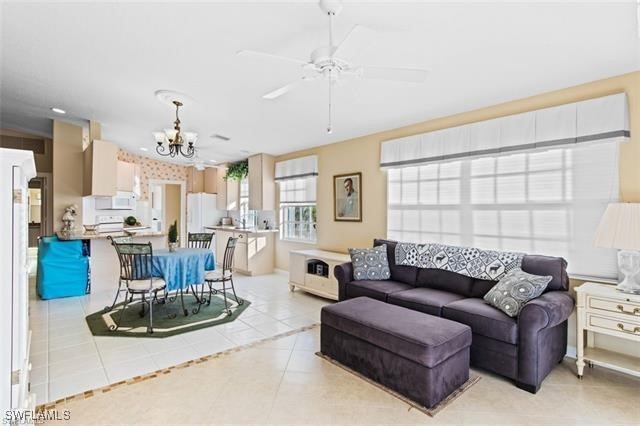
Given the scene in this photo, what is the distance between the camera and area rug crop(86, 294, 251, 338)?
139 inches

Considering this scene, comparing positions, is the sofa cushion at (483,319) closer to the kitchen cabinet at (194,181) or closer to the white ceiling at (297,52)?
the white ceiling at (297,52)

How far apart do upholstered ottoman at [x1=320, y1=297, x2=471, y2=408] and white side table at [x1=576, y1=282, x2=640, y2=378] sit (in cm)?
96

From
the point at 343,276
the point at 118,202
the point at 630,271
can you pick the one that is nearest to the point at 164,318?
the point at 343,276

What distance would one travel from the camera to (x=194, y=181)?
9125 millimetres

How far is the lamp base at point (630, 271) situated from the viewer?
2.48 metres

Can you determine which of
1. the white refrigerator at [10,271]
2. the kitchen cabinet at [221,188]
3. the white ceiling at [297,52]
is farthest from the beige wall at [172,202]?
the white refrigerator at [10,271]

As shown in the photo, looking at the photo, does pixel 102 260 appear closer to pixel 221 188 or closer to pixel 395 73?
pixel 221 188

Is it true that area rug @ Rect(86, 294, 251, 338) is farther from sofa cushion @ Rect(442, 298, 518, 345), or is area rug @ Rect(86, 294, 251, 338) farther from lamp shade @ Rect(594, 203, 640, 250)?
lamp shade @ Rect(594, 203, 640, 250)

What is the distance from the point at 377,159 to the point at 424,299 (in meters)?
2.30

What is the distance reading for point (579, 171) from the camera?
9.70ft

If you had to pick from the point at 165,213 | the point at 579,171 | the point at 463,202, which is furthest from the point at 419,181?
the point at 165,213

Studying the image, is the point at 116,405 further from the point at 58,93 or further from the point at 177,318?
the point at 58,93

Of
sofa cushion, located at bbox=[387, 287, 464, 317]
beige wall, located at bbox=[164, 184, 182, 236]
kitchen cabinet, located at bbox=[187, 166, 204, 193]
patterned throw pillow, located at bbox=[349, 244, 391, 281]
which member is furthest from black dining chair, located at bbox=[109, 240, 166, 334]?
beige wall, located at bbox=[164, 184, 182, 236]

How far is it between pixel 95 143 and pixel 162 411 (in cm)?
459
